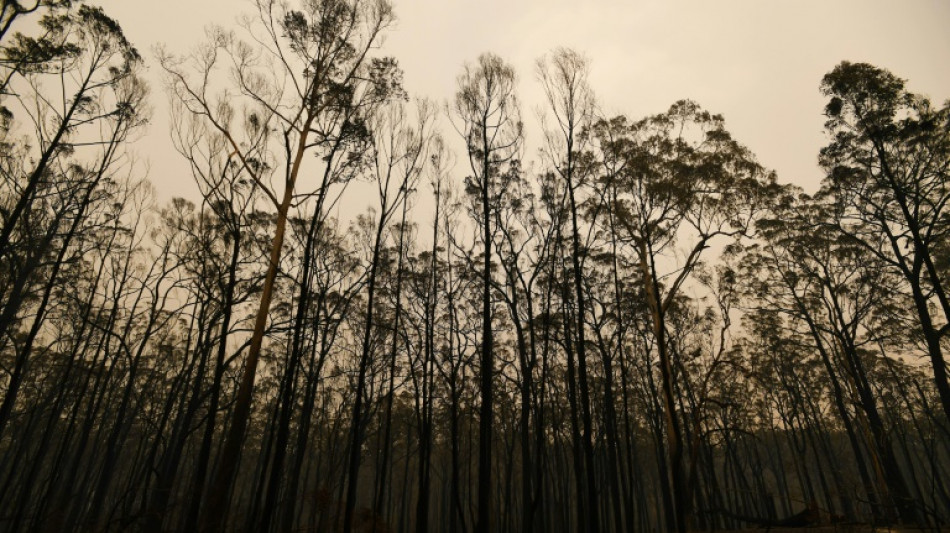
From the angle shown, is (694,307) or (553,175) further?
(694,307)

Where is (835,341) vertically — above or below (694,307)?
below

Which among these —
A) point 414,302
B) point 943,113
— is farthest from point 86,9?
point 943,113

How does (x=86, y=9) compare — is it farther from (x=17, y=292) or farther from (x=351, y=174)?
(x=17, y=292)

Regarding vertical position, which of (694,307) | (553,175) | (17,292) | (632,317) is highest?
(553,175)

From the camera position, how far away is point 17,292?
13625mm

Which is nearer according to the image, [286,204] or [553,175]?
[286,204]

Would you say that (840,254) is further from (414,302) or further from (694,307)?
(414,302)

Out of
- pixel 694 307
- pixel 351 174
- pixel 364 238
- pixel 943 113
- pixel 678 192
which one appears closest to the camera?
pixel 351 174

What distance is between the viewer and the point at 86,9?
10984 millimetres

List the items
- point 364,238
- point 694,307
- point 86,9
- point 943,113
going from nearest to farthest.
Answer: point 86,9 → point 943,113 → point 364,238 → point 694,307

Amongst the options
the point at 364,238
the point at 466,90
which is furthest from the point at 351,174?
the point at 364,238

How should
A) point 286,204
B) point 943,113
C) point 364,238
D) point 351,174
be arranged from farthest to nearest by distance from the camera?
point 364,238
point 943,113
point 351,174
point 286,204

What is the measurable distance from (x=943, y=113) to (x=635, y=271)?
1085 cm

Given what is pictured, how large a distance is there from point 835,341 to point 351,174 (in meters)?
23.2
